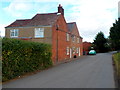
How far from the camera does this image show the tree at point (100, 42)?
61344mm

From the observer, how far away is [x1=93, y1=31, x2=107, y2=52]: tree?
2415 inches

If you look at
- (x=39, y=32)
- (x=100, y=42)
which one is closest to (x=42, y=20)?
(x=39, y=32)

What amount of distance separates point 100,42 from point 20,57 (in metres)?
54.0

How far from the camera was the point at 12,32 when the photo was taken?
26641 millimetres

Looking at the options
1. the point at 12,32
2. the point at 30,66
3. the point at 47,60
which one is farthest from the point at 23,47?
the point at 12,32

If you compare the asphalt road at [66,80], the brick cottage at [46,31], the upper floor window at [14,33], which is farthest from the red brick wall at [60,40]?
the asphalt road at [66,80]

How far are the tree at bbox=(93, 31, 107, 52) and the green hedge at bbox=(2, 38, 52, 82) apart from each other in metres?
49.1

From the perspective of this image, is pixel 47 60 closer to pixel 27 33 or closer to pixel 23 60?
pixel 23 60

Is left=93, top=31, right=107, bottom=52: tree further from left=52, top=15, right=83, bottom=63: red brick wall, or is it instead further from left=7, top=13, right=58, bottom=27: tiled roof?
left=7, top=13, right=58, bottom=27: tiled roof

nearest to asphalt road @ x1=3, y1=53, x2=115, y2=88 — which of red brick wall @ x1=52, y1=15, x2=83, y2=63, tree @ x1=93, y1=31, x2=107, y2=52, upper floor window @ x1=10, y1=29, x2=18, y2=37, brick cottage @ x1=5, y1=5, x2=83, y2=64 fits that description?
brick cottage @ x1=5, y1=5, x2=83, y2=64

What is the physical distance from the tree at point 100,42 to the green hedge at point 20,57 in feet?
161

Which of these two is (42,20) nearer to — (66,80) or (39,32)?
(39,32)

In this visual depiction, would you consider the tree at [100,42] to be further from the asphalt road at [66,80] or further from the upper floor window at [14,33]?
the asphalt road at [66,80]

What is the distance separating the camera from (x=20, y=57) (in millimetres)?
10914
